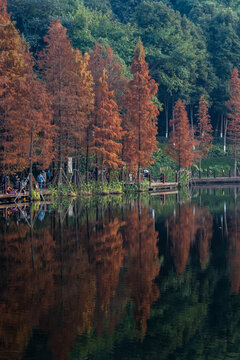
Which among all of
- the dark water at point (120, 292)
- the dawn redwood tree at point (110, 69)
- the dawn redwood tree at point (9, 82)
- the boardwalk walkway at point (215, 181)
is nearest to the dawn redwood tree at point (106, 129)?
the dawn redwood tree at point (110, 69)

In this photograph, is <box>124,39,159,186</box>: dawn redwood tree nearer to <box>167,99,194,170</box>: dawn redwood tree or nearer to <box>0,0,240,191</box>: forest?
<box>0,0,240,191</box>: forest

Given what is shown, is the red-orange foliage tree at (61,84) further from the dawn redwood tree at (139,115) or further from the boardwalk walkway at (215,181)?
the boardwalk walkway at (215,181)

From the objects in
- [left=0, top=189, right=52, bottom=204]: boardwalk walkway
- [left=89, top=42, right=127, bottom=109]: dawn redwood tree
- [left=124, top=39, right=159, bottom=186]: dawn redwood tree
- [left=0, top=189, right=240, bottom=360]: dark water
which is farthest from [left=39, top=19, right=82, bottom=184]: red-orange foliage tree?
[left=0, top=189, right=240, bottom=360]: dark water

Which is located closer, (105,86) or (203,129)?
(105,86)

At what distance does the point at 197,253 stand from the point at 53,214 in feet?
40.0

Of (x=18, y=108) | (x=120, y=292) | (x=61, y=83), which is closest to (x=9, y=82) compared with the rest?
(x=18, y=108)

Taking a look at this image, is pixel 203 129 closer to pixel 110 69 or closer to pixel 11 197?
pixel 110 69

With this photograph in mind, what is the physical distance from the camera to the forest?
120ft

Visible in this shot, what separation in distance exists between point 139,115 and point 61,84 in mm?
8447

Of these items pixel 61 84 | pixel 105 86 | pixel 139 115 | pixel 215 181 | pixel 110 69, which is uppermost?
pixel 110 69

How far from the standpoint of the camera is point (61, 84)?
40.3 m

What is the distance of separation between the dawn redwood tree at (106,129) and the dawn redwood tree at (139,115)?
3367 mm

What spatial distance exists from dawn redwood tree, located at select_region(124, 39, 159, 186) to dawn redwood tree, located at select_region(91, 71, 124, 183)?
11.0ft

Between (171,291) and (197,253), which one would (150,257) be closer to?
(197,253)
